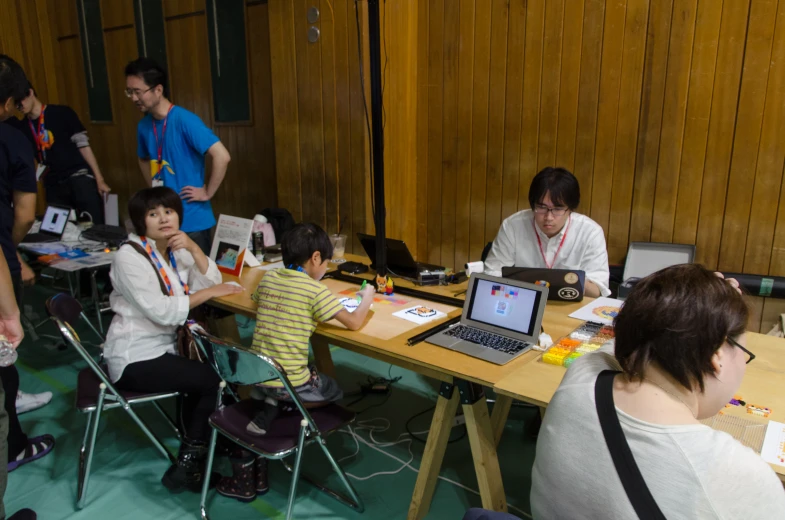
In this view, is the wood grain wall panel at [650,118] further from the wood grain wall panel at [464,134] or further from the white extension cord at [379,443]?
the white extension cord at [379,443]

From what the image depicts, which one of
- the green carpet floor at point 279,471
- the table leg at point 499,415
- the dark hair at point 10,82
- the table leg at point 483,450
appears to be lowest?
the green carpet floor at point 279,471

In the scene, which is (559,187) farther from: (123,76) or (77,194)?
(123,76)

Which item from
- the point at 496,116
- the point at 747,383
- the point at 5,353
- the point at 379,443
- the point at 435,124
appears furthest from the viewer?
the point at 435,124

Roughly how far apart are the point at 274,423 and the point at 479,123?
2383mm

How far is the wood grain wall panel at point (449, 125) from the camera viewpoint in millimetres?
3547

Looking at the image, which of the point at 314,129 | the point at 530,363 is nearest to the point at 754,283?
the point at 530,363

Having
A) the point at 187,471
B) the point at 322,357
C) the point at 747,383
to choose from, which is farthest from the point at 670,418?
the point at 322,357

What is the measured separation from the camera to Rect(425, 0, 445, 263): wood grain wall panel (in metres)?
3.62

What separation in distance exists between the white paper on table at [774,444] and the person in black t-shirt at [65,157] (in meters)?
4.51

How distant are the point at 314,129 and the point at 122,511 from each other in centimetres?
244

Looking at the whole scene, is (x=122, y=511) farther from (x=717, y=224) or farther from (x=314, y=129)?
(x=717, y=224)

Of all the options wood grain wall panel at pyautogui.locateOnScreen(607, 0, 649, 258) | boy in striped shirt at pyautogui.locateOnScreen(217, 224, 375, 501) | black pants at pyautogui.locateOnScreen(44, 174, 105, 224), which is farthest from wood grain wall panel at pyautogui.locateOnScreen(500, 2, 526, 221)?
black pants at pyautogui.locateOnScreen(44, 174, 105, 224)

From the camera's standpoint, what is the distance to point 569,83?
3225 mm

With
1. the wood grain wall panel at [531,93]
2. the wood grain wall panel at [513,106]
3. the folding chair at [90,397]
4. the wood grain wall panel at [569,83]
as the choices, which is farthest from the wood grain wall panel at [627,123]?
the folding chair at [90,397]
